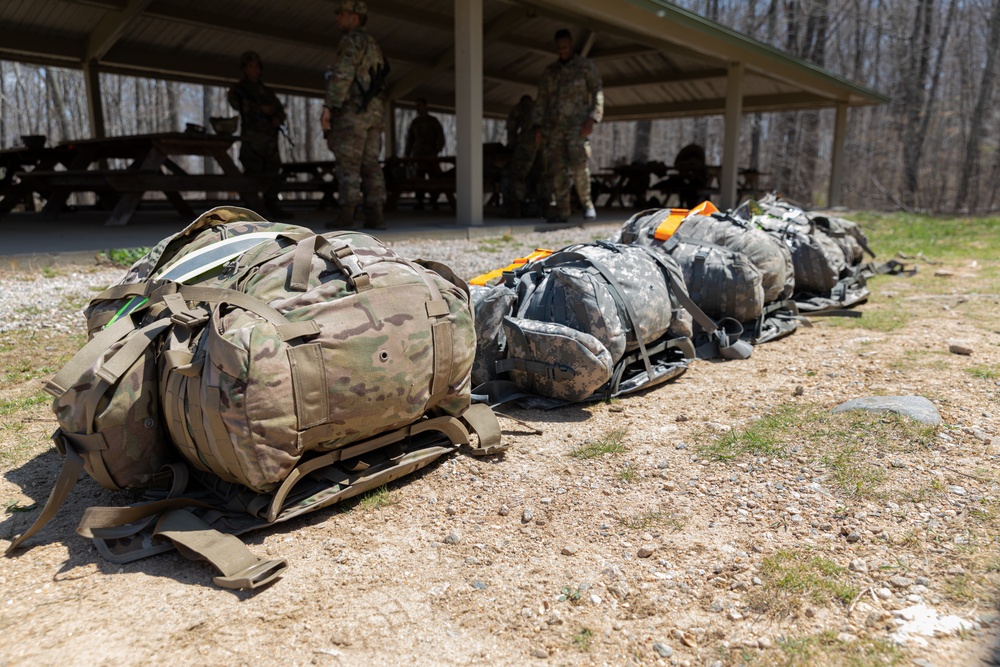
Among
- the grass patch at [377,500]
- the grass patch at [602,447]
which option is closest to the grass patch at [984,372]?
the grass patch at [602,447]

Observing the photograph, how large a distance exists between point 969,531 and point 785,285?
306 centimetres

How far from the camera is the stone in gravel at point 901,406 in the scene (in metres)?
2.97

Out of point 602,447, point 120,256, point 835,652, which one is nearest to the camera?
point 835,652

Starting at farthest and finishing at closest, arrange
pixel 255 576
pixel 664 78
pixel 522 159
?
pixel 664 78
pixel 522 159
pixel 255 576

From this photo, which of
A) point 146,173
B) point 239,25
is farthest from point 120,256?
point 239,25

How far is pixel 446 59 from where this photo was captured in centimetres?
1285

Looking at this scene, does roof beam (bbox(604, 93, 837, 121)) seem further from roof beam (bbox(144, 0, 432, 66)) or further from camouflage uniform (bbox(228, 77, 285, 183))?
camouflage uniform (bbox(228, 77, 285, 183))

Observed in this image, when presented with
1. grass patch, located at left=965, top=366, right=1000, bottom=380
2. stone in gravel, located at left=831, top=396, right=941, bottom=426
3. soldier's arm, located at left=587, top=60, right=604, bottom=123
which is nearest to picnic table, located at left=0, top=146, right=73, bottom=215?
soldier's arm, located at left=587, top=60, right=604, bottom=123

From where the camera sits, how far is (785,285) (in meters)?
4.91

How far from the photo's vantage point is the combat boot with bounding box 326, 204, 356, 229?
7.51 m

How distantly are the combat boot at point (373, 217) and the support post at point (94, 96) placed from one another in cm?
588

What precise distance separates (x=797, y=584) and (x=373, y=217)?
682 cm

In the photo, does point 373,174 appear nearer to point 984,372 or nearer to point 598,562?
point 984,372

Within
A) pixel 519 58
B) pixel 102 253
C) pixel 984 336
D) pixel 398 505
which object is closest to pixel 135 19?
pixel 102 253
